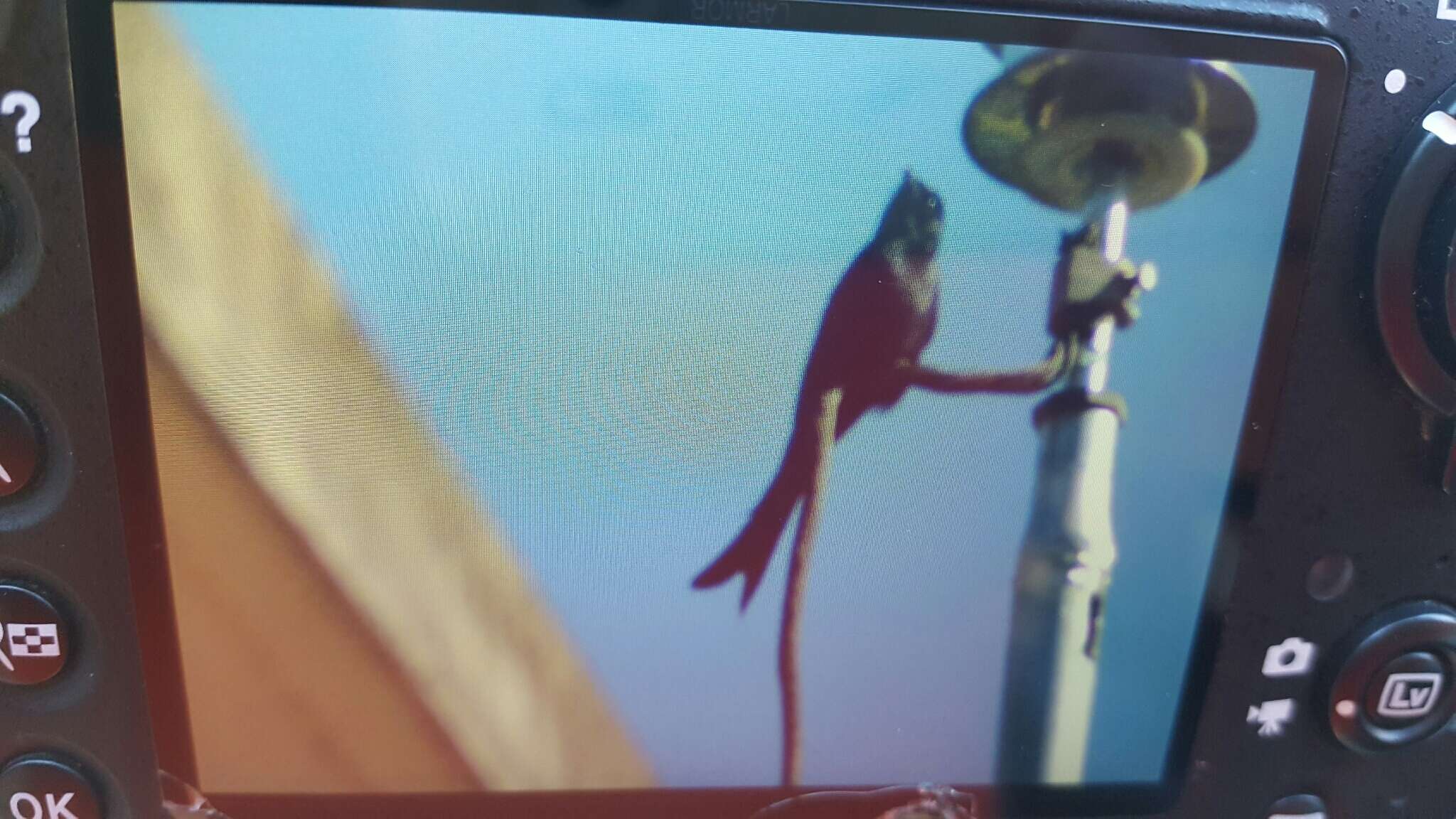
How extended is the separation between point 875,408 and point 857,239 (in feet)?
0.24

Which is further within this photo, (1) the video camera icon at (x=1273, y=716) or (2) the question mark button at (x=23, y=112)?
(1) the video camera icon at (x=1273, y=716)

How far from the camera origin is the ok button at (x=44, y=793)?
0.42 m

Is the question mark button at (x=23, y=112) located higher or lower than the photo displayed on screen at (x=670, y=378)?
higher

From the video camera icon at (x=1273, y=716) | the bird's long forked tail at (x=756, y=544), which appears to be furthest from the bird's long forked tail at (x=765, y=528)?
the video camera icon at (x=1273, y=716)

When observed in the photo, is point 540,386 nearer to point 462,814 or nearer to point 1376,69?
point 462,814

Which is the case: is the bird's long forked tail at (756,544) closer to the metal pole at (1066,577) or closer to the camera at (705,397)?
the camera at (705,397)

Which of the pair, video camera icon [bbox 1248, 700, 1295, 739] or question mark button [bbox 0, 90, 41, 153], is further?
video camera icon [bbox 1248, 700, 1295, 739]

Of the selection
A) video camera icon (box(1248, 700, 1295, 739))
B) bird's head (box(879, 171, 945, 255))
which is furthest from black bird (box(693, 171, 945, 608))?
video camera icon (box(1248, 700, 1295, 739))

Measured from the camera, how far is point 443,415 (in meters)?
0.40

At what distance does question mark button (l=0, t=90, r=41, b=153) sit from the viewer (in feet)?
1.19

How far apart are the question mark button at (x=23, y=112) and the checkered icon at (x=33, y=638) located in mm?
201

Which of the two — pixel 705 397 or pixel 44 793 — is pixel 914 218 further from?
pixel 44 793

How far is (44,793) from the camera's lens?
0.43 m

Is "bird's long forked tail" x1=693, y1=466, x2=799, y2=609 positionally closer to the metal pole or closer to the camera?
the camera
